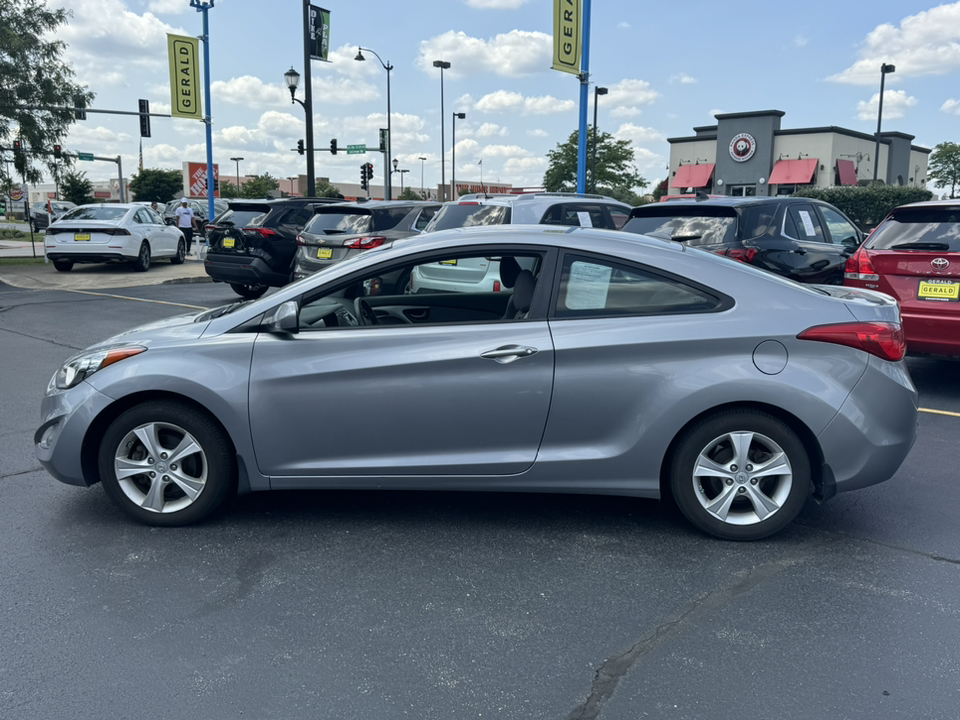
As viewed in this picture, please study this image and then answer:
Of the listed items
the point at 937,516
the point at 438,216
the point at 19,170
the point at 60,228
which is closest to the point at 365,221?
the point at 438,216

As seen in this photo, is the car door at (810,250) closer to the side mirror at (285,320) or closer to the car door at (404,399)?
the car door at (404,399)

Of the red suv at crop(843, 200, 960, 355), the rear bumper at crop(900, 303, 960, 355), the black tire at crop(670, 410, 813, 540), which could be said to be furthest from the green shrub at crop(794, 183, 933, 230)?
the black tire at crop(670, 410, 813, 540)

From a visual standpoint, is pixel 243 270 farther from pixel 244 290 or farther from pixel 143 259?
pixel 143 259

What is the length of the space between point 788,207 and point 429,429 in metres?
6.85

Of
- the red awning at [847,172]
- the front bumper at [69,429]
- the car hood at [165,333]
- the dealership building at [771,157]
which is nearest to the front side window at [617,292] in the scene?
the car hood at [165,333]

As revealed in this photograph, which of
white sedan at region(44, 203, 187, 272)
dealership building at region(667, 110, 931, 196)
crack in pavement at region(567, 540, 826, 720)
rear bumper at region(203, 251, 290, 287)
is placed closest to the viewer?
crack in pavement at region(567, 540, 826, 720)

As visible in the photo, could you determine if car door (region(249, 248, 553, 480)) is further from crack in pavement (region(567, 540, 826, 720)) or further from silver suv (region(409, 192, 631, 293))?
silver suv (region(409, 192, 631, 293))

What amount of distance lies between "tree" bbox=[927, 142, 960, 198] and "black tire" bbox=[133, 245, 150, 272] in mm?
70035

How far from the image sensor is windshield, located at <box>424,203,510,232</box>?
9469 mm

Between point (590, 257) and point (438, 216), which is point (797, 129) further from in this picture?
point (590, 257)

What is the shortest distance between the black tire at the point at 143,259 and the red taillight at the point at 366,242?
10.6 m

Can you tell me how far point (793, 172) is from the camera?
45.9m

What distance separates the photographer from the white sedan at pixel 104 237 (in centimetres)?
1932

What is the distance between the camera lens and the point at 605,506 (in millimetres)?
4781
